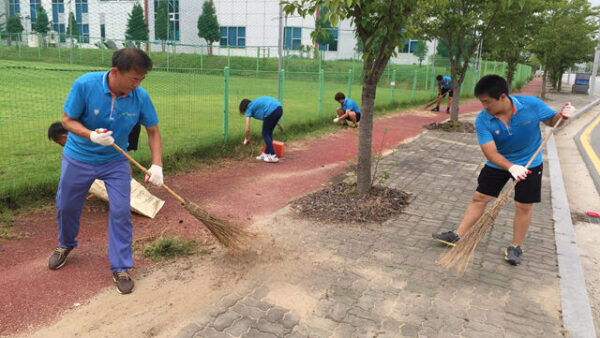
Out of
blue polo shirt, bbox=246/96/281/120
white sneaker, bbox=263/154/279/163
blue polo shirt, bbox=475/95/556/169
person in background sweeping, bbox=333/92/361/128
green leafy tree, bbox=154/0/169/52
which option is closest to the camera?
blue polo shirt, bbox=475/95/556/169

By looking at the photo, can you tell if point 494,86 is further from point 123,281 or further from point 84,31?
point 84,31

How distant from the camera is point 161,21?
28484 millimetres

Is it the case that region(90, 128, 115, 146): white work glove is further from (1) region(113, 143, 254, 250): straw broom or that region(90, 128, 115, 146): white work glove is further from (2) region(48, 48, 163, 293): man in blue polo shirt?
(1) region(113, 143, 254, 250): straw broom

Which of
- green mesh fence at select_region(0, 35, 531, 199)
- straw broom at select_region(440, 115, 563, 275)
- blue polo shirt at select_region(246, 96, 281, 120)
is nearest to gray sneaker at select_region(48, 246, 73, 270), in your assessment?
green mesh fence at select_region(0, 35, 531, 199)

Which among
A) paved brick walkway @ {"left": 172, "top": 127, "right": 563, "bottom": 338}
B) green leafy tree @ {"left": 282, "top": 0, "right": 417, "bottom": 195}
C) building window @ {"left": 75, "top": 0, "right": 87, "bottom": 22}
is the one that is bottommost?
paved brick walkway @ {"left": 172, "top": 127, "right": 563, "bottom": 338}

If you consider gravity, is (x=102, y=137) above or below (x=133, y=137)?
above

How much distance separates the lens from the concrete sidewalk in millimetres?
2982

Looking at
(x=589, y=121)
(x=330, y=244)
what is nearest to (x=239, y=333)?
(x=330, y=244)

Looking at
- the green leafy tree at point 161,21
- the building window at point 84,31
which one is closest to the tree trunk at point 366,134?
the building window at point 84,31

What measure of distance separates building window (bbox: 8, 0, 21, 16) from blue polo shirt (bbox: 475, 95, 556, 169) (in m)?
37.1

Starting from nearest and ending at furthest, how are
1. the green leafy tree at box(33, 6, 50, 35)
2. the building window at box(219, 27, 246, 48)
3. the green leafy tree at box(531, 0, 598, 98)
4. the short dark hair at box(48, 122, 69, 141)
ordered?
the short dark hair at box(48, 122, 69, 141), the green leafy tree at box(531, 0, 598, 98), the green leafy tree at box(33, 6, 50, 35), the building window at box(219, 27, 246, 48)

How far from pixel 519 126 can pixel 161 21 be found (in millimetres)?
28443

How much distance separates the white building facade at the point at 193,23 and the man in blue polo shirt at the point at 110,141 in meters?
21.4

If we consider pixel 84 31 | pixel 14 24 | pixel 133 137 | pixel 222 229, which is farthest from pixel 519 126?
pixel 14 24
